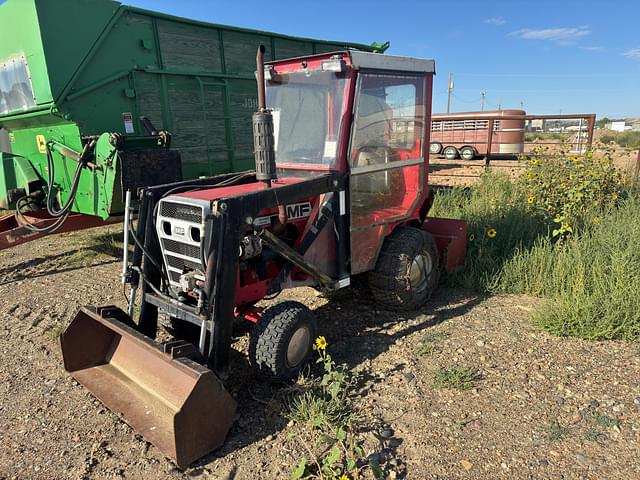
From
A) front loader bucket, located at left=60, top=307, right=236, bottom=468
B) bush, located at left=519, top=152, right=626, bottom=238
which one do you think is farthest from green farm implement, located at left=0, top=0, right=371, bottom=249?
bush, located at left=519, top=152, right=626, bottom=238

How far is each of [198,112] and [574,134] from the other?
25.8ft

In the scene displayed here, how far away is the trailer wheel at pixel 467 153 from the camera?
19.6 meters

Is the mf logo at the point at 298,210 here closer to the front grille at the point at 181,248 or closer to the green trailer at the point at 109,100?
the front grille at the point at 181,248

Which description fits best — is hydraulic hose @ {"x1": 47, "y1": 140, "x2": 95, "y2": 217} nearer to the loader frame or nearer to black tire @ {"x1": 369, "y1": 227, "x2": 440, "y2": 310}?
the loader frame

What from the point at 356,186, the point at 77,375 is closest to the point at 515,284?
the point at 356,186

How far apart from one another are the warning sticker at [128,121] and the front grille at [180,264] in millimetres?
3576

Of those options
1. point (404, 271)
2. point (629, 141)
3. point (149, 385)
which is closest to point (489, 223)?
point (404, 271)

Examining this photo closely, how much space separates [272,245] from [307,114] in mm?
1327

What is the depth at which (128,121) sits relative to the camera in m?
6.24

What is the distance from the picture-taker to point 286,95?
4.09 meters

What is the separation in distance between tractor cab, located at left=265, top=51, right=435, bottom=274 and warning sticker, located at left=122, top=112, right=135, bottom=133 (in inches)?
114

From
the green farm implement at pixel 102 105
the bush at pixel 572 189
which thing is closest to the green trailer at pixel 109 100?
the green farm implement at pixel 102 105

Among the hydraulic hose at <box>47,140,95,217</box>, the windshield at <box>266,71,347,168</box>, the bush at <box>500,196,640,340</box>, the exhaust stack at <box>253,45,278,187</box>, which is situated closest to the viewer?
the exhaust stack at <box>253,45,278,187</box>

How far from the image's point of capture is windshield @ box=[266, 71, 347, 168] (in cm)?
365
